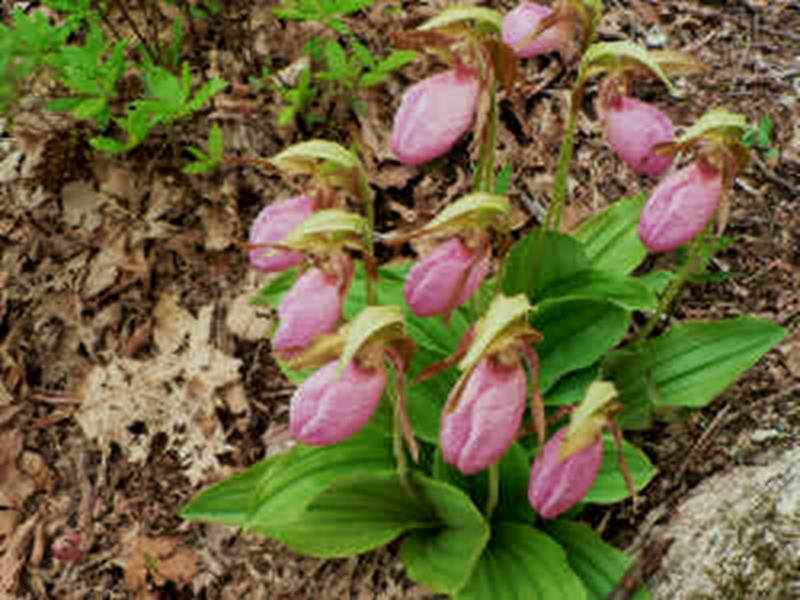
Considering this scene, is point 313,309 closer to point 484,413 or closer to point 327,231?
point 327,231

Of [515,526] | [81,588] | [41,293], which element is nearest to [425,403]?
[515,526]

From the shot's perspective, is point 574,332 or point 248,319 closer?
point 574,332

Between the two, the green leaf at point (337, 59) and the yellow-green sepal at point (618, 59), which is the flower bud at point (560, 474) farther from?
the green leaf at point (337, 59)

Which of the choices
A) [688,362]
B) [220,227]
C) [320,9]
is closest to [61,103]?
[220,227]

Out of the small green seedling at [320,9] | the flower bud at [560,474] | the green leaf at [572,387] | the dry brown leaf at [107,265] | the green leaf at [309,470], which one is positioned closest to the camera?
the flower bud at [560,474]

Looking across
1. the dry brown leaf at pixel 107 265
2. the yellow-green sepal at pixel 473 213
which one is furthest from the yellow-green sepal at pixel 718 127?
the dry brown leaf at pixel 107 265
